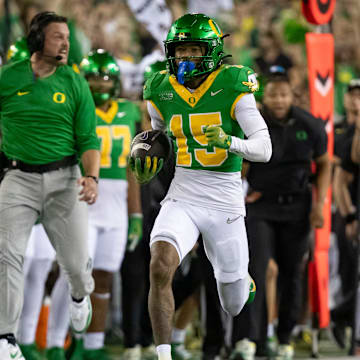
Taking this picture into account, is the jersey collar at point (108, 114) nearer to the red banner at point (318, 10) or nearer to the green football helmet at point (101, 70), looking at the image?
the green football helmet at point (101, 70)

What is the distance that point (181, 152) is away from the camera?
5.64 metres

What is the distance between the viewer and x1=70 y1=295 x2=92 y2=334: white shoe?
6352mm

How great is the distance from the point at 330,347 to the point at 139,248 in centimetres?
179

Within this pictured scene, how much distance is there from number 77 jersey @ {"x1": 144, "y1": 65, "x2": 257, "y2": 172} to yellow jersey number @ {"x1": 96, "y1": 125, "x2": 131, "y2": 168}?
4.98 feet

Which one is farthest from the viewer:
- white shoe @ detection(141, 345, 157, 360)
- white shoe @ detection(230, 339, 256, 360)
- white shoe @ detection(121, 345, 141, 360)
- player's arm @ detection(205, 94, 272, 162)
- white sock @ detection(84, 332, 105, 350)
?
white shoe @ detection(141, 345, 157, 360)

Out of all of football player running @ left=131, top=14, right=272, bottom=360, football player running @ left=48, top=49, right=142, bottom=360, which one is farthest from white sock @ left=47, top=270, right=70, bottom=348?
football player running @ left=131, top=14, right=272, bottom=360

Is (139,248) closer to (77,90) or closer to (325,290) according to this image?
(325,290)

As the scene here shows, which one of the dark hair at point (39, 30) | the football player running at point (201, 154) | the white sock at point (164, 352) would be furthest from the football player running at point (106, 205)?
the white sock at point (164, 352)

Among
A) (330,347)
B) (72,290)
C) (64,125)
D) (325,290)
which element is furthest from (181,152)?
(330,347)

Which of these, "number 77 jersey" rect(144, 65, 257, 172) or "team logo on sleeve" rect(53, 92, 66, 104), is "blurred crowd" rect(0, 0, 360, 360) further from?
"number 77 jersey" rect(144, 65, 257, 172)

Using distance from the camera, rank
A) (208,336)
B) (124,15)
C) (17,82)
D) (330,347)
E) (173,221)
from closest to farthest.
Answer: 1. (173,221)
2. (17,82)
3. (208,336)
4. (330,347)
5. (124,15)

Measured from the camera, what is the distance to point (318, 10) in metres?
7.80

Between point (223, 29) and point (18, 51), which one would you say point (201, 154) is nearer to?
point (18, 51)

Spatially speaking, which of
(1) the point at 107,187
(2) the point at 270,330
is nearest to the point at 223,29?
(1) the point at 107,187
